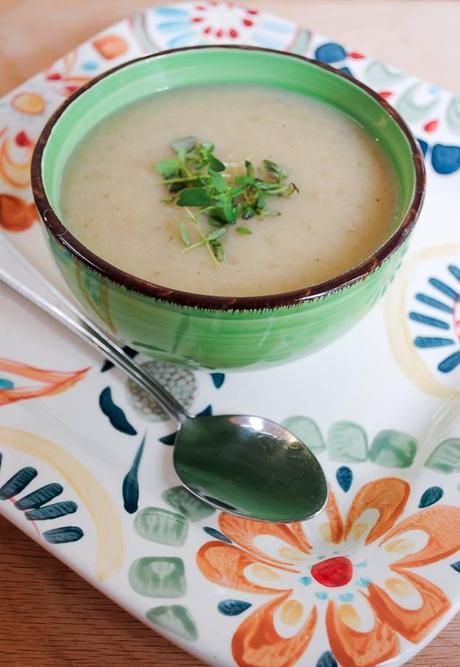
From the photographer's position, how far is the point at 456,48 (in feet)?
5.32

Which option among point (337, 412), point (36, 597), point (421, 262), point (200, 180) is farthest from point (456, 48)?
point (36, 597)

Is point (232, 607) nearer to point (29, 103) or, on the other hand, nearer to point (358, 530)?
point (358, 530)

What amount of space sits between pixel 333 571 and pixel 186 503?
171 mm

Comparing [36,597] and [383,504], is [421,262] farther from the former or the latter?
[36,597]

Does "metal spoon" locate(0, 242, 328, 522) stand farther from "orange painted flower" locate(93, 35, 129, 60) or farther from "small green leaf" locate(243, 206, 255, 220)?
"orange painted flower" locate(93, 35, 129, 60)

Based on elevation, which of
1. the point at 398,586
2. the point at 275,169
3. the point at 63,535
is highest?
the point at 275,169

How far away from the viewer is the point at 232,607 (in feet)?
2.44

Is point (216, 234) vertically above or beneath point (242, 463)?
above

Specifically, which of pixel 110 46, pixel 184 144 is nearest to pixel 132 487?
pixel 184 144

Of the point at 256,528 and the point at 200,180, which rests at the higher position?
the point at 200,180

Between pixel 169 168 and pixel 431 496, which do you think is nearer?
pixel 431 496

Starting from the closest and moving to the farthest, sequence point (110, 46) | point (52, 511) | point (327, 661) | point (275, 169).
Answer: point (327, 661), point (52, 511), point (275, 169), point (110, 46)

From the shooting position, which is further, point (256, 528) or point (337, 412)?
point (337, 412)

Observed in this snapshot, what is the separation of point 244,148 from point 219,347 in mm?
365
